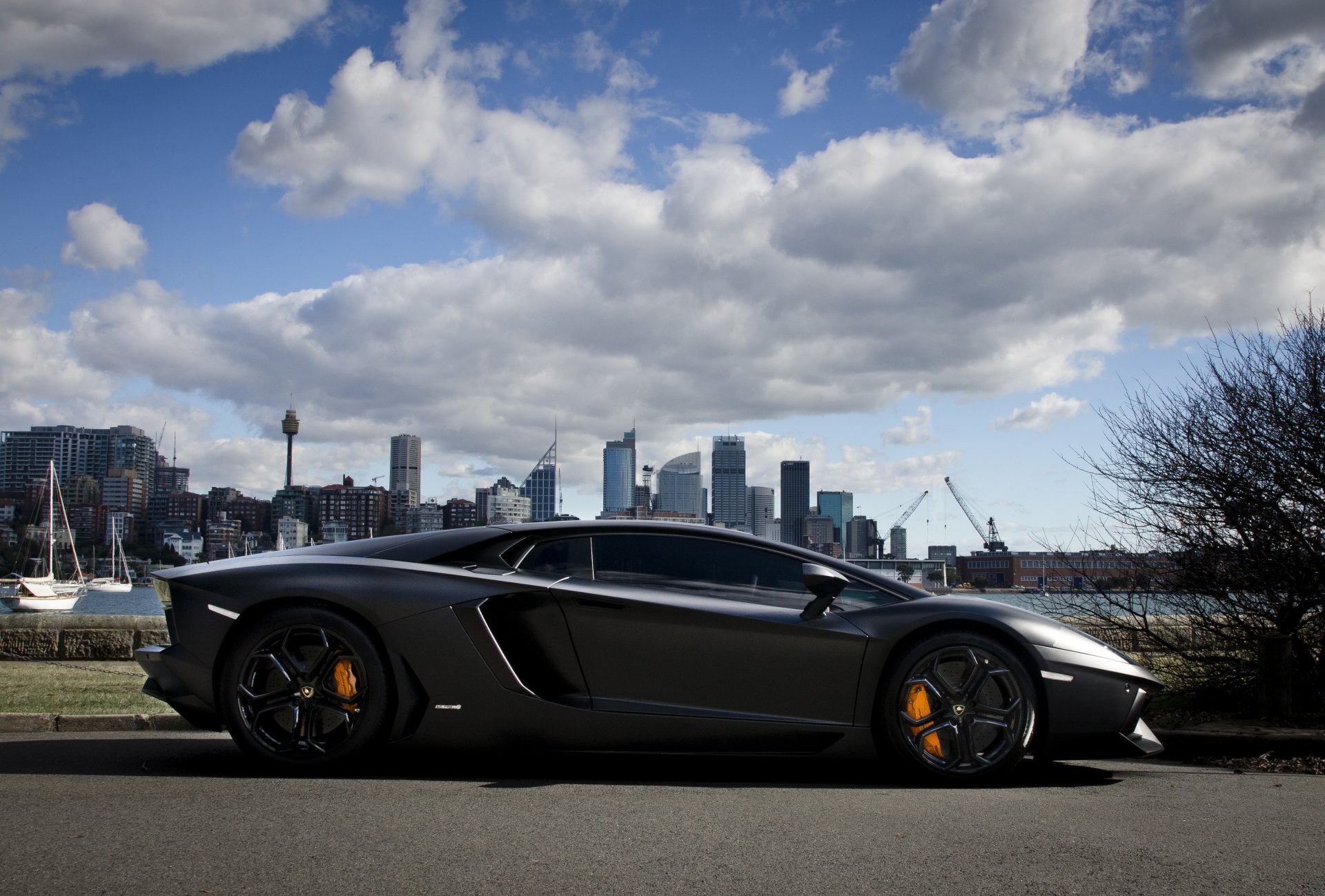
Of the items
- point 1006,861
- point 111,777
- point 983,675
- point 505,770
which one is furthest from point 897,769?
point 111,777

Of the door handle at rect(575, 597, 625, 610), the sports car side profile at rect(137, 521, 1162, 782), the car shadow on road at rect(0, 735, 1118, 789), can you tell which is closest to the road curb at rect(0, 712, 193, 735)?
the car shadow on road at rect(0, 735, 1118, 789)

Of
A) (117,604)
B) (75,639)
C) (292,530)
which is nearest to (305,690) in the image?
(75,639)

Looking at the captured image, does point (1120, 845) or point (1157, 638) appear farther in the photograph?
point (1157, 638)

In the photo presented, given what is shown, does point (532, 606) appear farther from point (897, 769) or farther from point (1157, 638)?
point (1157, 638)

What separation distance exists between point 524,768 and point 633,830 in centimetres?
150

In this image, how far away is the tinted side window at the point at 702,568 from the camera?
16.3 feet

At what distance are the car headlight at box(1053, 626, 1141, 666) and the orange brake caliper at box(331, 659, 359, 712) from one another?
3262 millimetres

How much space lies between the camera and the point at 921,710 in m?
4.78

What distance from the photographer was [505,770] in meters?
4.98

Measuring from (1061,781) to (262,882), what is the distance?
3606 millimetres

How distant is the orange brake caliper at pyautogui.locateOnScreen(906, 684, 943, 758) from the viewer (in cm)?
476

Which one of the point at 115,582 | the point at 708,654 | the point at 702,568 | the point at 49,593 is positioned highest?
the point at 702,568

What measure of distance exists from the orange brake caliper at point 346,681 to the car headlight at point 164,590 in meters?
0.95

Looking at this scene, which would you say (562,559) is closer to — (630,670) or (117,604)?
(630,670)
